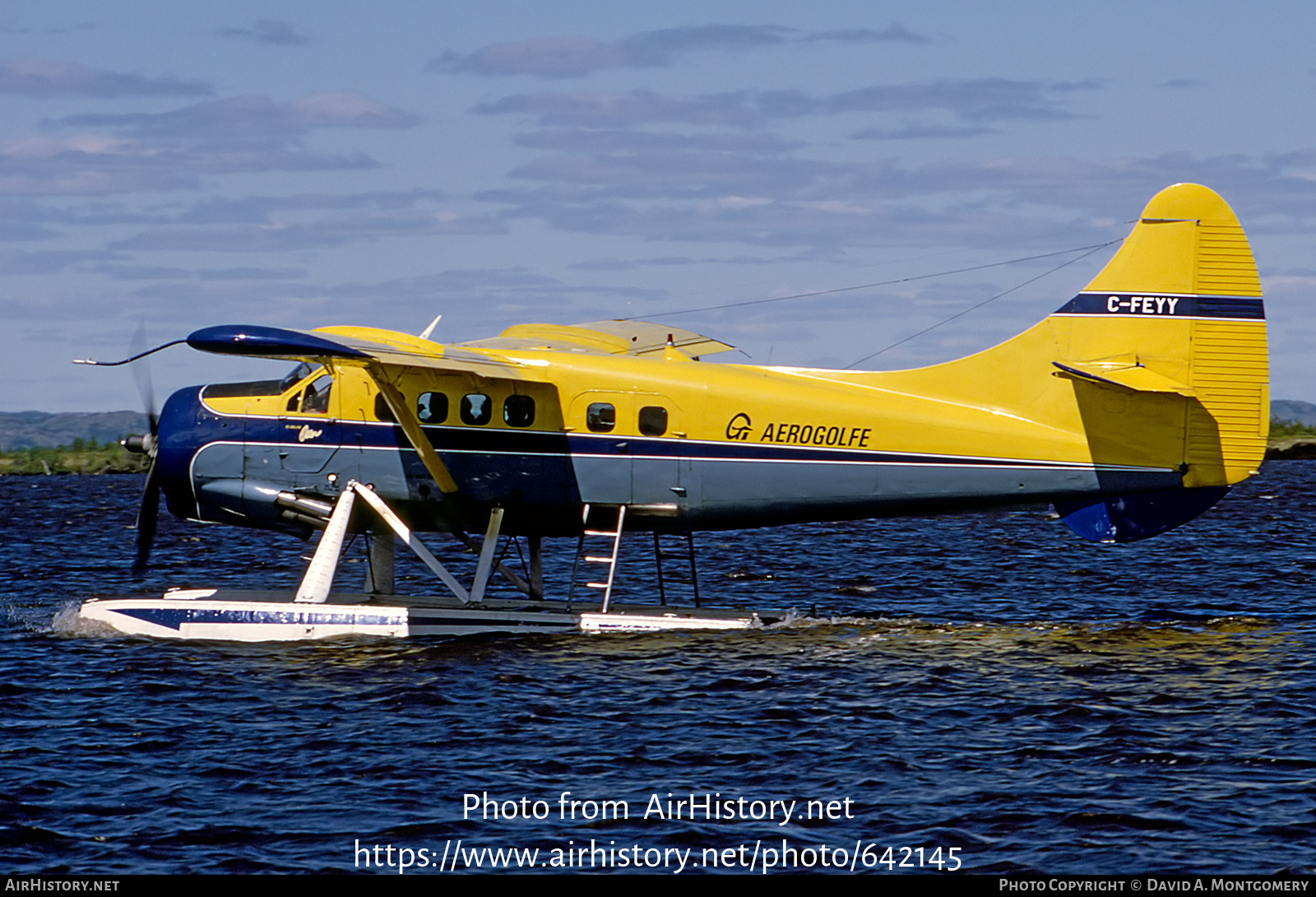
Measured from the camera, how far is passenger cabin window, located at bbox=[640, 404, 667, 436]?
19.7 meters

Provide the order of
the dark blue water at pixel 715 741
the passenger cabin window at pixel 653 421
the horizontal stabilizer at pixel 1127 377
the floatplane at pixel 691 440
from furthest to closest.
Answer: the passenger cabin window at pixel 653 421
the floatplane at pixel 691 440
the horizontal stabilizer at pixel 1127 377
the dark blue water at pixel 715 741

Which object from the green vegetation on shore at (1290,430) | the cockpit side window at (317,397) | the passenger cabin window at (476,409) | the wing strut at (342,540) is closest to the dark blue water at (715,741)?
the wing strut at (342,540)

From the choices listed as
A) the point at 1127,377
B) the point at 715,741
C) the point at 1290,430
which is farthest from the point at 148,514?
the point at 1290,430

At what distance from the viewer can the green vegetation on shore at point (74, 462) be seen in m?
88.0

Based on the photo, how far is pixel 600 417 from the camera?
19828 millimetres

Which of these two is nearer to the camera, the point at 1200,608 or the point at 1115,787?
the point at 1115,787

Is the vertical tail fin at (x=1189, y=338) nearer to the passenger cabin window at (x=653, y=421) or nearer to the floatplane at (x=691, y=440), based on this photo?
the floatplane at (x=691, y=440)

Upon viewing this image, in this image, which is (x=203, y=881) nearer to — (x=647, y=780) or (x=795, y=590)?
(x=647, y=780)

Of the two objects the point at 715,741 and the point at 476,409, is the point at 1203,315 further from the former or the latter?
the point at 476,409

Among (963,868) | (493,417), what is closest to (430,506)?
(493,417)

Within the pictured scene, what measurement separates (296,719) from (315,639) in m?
3.98

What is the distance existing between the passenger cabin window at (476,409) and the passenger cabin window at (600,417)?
4.30 ft

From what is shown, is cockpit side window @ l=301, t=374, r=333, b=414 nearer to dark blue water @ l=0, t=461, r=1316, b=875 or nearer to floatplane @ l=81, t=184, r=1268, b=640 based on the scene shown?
floatplane @ l=81, t=184, r=1268, b=640

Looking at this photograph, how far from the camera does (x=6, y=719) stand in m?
16.3
